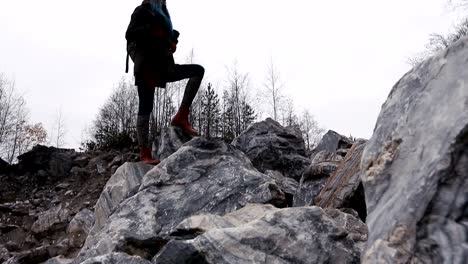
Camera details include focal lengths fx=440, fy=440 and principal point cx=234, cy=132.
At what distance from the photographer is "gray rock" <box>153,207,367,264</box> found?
103 inches

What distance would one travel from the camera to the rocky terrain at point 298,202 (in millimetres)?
1930

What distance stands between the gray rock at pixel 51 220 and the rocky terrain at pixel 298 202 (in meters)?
0.02

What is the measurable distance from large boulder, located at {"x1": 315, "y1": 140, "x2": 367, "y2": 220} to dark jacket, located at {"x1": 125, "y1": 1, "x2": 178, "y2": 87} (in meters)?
2.37

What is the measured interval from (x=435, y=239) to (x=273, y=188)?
237 centimetres

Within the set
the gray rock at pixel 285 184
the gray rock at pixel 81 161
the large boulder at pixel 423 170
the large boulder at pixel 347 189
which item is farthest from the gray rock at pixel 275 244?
the gray rock at pixel 81 161

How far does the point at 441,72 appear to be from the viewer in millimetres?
2252

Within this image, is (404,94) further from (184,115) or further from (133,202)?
(184,115)

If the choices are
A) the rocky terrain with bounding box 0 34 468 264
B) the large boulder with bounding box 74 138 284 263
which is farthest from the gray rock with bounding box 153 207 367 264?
the large boulder with bounding box 74 138 284 263

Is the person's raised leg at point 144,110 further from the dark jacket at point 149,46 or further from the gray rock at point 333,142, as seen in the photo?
the gray rock at point 333,142

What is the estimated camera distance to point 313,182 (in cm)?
543

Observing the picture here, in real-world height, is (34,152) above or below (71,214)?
above

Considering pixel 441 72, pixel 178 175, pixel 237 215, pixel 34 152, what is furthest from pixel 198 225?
pixel 34 152

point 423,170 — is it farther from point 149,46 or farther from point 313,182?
point 149,46

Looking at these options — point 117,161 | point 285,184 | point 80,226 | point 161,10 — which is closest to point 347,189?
point 285,184
